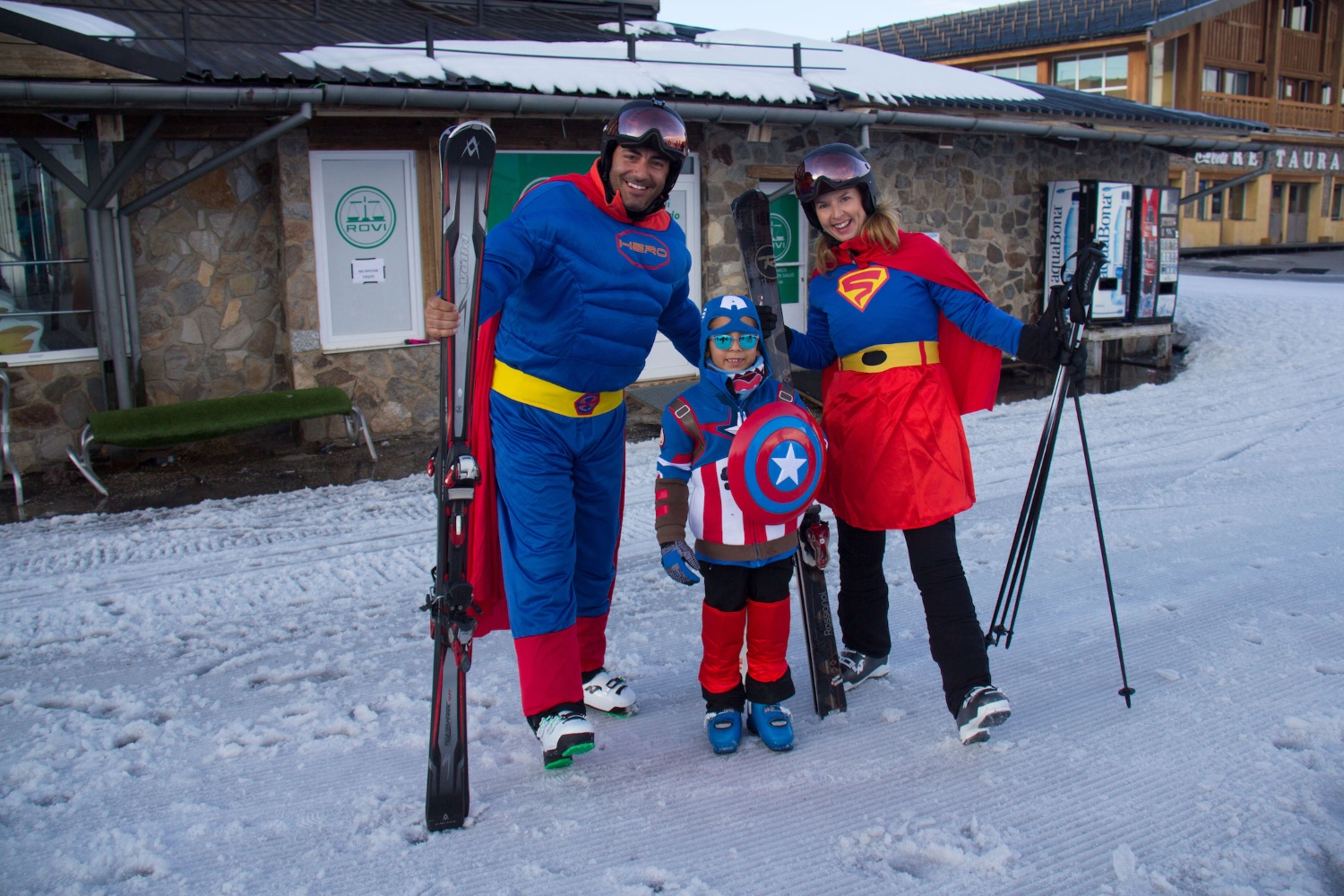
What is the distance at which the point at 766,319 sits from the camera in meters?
2.98

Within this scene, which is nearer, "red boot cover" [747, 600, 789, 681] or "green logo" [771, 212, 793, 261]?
"red boot cover" [747, 600, 789, 681]

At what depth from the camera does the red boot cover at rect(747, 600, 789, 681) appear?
9.47 ft

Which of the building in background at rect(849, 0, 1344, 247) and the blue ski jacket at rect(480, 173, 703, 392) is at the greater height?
the building in background at rect(849, 0, 1344, 247)

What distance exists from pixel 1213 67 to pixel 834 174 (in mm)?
32616

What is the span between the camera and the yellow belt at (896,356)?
9.86 feet

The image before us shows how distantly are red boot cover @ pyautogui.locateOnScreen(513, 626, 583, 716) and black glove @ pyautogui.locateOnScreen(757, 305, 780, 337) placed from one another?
1.01 meters

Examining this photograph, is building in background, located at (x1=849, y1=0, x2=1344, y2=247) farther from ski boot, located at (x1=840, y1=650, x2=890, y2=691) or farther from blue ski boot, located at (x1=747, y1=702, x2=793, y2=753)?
blue ski boot, located at (x1=747, y1=702, x2=793, y2=753)

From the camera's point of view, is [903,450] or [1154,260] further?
[1154,260]

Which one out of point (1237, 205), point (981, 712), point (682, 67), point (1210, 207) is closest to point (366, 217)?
point (682, 67)

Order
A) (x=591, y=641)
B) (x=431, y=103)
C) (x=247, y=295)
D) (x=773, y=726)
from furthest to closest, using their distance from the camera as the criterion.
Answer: (x=247, y=295), (x=431, y=103), (x=591, y=641), (x=773, y=726)

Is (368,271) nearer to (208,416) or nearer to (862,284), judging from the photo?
(208,416)

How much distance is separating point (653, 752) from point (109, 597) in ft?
8.50

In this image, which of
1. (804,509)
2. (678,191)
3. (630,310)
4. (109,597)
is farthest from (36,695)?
(678,191)

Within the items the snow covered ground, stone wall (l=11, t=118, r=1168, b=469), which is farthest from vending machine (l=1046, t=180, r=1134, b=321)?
the snow covered ground
